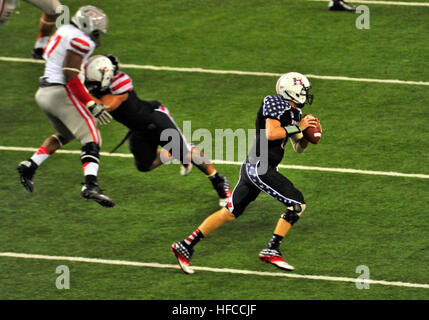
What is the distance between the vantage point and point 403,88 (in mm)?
11820

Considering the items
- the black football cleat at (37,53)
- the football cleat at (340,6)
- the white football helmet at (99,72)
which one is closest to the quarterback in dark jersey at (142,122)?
the white football helmet at (99,72)

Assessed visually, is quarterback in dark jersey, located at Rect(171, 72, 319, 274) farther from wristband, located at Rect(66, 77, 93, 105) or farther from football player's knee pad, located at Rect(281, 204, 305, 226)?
wristband, located at Rect(66, 77, 93, 105)

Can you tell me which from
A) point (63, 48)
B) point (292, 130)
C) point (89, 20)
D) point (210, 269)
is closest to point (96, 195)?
point (210, 269)

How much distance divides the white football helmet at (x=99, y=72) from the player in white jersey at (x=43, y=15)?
292cm

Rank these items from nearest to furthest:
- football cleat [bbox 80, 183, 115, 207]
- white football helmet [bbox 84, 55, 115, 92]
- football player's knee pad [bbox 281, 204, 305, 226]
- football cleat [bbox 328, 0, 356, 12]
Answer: football player's knee pad [bbox 281, 204, 305, 226] → football cleat [bbox 80, 183, 115, 207] → white football helmet [bbox 84, 55, 115, 92] → football cleat [bbox 328, 0, 356, 12]

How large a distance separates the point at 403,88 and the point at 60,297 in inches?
225

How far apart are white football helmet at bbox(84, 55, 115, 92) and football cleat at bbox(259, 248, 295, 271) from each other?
220 cm

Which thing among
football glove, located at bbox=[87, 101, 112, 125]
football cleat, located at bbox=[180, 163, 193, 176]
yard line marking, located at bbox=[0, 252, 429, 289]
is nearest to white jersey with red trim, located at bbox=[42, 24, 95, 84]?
football glove, located at bbox=[87, 101, 112, 125]

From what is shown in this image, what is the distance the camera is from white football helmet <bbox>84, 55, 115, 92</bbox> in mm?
8836

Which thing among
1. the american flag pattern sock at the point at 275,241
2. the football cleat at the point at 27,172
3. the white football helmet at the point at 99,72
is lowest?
the american flag pattern sock at the point at 275,241

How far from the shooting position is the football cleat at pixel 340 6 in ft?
45.5

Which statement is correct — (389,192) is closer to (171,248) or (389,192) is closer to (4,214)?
(171,248)

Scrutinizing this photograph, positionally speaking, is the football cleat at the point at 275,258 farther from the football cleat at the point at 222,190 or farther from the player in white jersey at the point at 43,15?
the player in white jersey at the point at 43,15

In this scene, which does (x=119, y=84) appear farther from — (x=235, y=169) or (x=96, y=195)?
(x=235, y=169)
